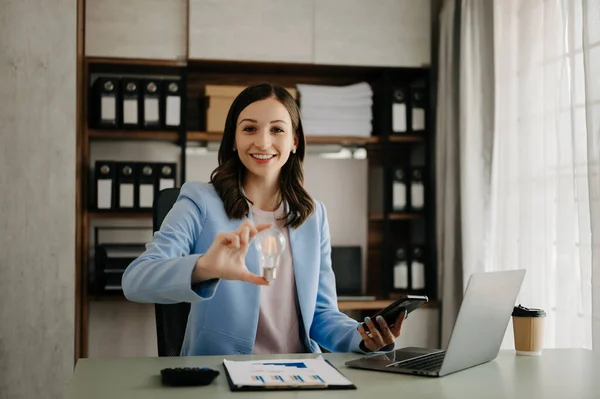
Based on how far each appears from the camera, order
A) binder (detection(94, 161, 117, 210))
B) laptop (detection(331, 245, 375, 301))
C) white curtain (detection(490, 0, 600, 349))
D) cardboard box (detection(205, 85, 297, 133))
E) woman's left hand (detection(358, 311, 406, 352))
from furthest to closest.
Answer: laptop (detection(331, 245, 375, 301)) < cardboard box (detection(205, 85, 297, 133)) < binder (detection(94, 161, 117, 210)) < white curtain (detection(490, 0, 600, 349)) < woman's left hand (detection(358, 311, 406, 352))

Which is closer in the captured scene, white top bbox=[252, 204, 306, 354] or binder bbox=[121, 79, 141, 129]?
white top bbox=[252, 204, 306, 354]

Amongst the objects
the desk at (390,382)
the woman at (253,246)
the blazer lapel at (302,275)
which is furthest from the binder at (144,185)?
the desk at (390,382)

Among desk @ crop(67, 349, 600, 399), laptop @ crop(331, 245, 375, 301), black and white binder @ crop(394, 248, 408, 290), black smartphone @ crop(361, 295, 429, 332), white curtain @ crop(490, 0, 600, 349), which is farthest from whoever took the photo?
laptop @ crop(331, 245, 375, 301)

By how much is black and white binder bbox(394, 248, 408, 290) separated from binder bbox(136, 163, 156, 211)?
122 centimetres

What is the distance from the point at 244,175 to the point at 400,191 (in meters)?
1.71

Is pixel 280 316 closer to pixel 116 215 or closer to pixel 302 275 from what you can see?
pixel 302 275

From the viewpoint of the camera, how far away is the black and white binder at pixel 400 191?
3688 mm

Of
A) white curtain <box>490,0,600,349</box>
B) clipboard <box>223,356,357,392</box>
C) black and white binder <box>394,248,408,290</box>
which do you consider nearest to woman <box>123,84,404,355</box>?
clipboard <box>223,356,357,392</box>

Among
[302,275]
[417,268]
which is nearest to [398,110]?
[417,268]

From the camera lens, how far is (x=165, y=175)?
3.46 meters

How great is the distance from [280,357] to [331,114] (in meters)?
2.15

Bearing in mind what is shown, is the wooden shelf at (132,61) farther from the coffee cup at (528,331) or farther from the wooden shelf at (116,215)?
the coffee cup at (528,331)

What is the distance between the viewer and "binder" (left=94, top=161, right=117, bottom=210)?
342 centimetres

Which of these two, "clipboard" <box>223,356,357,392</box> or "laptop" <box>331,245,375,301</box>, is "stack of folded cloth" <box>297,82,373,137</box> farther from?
"clipboard" <box>223,356,357,392</box>
